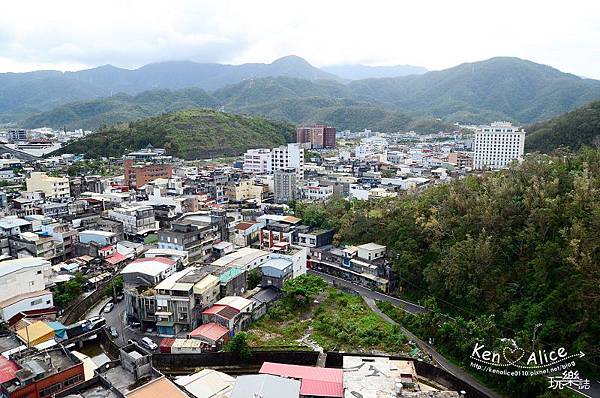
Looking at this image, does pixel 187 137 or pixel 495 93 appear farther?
pixel 495 93

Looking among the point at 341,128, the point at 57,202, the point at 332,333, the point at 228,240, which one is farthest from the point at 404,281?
the point at 341,128

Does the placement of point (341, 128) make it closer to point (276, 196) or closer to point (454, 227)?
point (276, 196)

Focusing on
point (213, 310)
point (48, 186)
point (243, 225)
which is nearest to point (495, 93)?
point (243, 225)

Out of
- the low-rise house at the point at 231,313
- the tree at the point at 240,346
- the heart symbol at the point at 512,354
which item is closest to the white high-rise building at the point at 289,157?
the low-rise house at the point at 231,313

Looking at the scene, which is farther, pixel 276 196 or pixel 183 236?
pixel 276 196

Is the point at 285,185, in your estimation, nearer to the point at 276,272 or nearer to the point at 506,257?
the point at 276,272

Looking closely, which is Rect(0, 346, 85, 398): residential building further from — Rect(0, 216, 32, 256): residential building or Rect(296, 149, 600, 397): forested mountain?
Rect(0, 216, 32, 256): residential building
